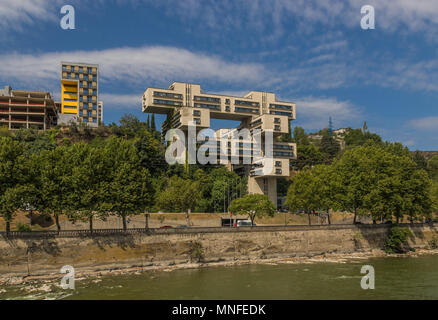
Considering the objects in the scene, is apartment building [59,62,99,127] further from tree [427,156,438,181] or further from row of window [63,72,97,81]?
tree [427,156,438,181]

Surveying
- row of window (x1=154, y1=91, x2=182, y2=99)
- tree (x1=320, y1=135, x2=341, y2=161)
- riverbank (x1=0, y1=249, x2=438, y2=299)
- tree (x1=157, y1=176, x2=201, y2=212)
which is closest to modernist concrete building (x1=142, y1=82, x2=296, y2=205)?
row of window (x1=154, y1=91, x2=182, y2=99)

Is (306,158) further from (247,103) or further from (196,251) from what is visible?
(196,251)

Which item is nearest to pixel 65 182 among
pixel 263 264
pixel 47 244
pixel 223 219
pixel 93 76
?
pixel 47 244

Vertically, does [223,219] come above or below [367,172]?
below

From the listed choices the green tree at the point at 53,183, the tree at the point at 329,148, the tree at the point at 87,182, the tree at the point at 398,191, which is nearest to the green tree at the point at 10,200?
the green tree at the point at 53,183

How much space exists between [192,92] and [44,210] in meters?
80.4

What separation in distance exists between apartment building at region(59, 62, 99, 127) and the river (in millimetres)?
101863

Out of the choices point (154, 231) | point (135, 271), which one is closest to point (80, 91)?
point (154, 231)

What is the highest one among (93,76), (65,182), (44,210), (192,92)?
(93,76)

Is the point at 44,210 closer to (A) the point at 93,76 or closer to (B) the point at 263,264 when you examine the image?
(B) the point at 263,264

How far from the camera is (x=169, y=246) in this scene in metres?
58.8

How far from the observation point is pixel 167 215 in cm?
8912

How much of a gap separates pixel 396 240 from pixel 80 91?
123 metres

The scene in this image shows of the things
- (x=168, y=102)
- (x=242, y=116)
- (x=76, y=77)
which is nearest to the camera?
(x=168, y=102)
